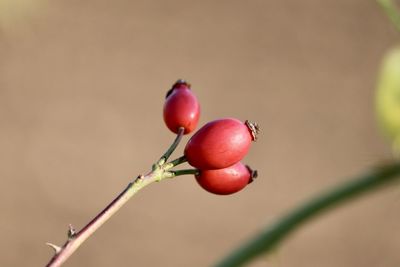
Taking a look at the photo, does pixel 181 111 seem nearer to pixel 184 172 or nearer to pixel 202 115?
pixel 184 172

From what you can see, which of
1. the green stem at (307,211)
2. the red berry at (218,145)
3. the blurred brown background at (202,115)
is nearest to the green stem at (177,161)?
the red berry at (218,145)

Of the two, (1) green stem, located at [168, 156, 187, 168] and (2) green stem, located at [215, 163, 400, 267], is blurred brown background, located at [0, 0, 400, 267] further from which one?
(2) green stem, located at [215, 163, 400, 267]

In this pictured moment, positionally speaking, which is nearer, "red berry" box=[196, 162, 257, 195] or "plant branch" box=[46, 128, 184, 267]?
"plant branch" box=[46, 128, 184, 267]

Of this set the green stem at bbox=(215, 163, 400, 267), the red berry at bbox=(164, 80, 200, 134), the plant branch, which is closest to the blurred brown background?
the red berry at bbox=(164, 80, 200, 134)

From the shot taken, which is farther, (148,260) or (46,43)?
(46,43)

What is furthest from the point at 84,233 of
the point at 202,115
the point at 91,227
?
the point at 202,115

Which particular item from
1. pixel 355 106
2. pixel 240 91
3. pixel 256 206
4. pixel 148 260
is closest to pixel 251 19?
pixel 240 91

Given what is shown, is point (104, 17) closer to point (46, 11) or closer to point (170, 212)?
point (46, 11)
